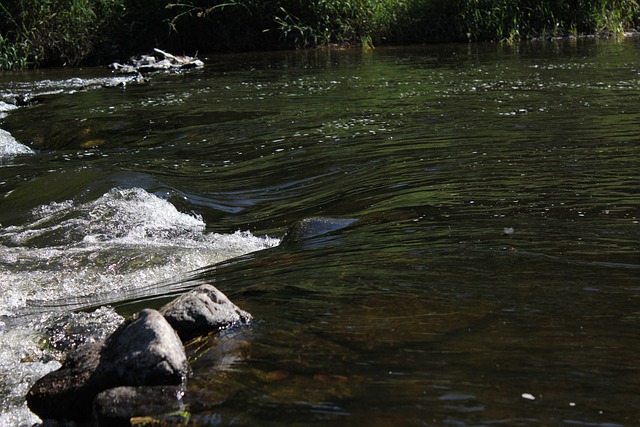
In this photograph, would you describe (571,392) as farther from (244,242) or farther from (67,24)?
(67,24)

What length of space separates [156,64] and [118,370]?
15.2m

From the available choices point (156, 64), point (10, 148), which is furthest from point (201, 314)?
point (156, 64)

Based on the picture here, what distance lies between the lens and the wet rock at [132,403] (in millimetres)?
2686

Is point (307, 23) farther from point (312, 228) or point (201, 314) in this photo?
point (201, 314)

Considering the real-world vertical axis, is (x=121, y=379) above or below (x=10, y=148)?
below

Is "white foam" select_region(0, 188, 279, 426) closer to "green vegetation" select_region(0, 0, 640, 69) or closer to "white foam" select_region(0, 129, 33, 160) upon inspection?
"white foam" select_region(0, 129, 33, 160)

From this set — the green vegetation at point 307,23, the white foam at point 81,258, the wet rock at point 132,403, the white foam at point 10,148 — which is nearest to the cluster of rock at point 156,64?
the green vegetation at point 307,23

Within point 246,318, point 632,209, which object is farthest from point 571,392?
point 632,209

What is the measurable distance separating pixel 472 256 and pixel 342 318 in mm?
1020

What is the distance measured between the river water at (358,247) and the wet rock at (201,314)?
0.31ft

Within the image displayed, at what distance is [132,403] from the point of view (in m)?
2.73

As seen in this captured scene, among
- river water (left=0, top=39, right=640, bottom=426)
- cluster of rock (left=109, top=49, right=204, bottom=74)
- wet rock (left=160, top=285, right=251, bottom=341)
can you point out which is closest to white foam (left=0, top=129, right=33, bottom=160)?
river water (left=0, top=39, right=640, bottom=426)

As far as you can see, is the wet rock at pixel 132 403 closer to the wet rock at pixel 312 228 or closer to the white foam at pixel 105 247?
the white foam at pixel 105 247

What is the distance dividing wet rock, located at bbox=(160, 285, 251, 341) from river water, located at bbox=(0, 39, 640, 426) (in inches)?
3.7
